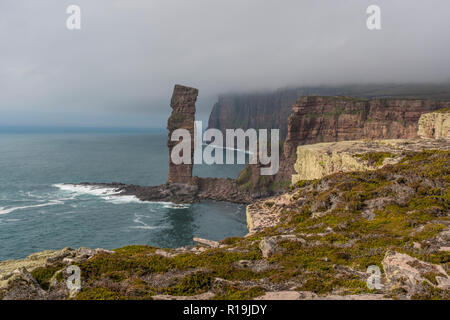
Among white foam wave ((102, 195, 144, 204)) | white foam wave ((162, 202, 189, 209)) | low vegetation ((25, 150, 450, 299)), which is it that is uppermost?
low vegetation ((25, 150, 450, 299))

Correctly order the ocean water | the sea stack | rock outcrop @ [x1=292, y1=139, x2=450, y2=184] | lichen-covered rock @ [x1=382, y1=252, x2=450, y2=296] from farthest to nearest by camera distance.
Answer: the sea stack, the ocean water, rock outcrop @ [x1=292, y1=139, x2=450, y2=184], lichen-covered rock @ [x1=382, y1=252, x2=450, y2=296]

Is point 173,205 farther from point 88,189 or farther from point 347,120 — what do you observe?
point 347,120

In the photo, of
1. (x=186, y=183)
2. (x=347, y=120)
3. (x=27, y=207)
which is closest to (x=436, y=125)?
(x=186, y=183)

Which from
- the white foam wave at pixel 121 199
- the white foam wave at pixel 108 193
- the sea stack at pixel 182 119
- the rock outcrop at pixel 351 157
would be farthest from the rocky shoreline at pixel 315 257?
the sea stack at pixel 182 119

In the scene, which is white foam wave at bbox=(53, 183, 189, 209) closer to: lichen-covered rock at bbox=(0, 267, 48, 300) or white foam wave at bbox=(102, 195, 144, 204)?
white foam wave at bbox=(102, 195, 144, 204)

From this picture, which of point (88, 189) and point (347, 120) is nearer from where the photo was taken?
point (88, 189)

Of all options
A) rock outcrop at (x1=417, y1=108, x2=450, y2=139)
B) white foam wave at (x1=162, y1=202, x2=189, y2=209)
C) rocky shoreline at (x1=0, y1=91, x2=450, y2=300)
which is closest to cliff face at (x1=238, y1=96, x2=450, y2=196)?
white foam wave at (x1=162, y1=202, x2=189, y2=209)
